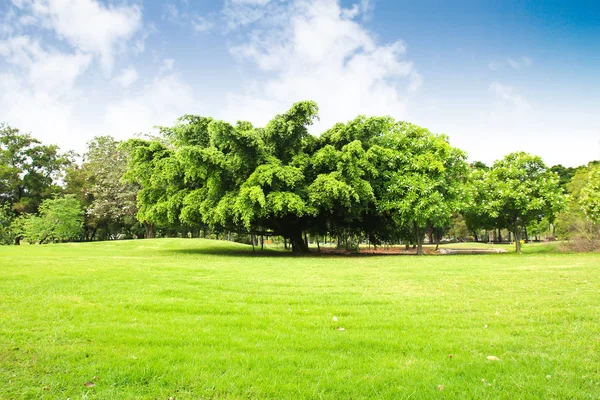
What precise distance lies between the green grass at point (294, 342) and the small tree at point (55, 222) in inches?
1454

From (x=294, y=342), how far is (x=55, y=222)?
1802 inches

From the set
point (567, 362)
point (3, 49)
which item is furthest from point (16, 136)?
point (567, 362)

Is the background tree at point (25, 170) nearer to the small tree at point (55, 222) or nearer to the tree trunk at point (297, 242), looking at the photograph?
the small tree at point (55, 222)

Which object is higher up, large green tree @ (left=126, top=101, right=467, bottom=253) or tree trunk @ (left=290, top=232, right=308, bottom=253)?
large green tree @ (left=126, top=101, right=467, bottom=253)

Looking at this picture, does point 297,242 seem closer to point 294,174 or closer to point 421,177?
point 294,174

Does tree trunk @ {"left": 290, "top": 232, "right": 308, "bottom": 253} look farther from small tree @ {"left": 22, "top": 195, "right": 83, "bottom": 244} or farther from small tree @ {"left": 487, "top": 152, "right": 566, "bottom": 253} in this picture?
small tree @ {"left": 22, "top": 195, "right": 83, "bottom": 244}

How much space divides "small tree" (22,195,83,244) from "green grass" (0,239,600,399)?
121ft

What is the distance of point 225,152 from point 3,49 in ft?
45.4

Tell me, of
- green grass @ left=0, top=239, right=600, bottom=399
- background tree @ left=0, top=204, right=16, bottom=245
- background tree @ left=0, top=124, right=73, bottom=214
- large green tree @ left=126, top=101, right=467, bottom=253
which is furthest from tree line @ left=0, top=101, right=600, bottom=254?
background tree @ left=0, top=124, right=73, bottom=214

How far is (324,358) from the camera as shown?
4.31 m

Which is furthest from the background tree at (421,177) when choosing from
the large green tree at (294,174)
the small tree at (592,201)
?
the small tree at (592,201)

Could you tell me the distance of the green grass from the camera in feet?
11.6

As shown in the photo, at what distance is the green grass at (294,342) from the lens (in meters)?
3.55

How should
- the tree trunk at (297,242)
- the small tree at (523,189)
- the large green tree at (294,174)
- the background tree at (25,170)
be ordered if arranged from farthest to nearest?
the background tree at (25,170), the tree trunk at (297,242), the small tree at (523,189), the large green tree at (294,174)
